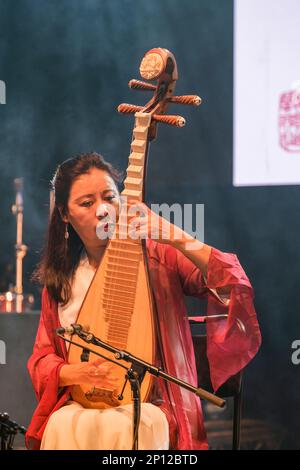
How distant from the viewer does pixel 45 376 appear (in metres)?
2.31

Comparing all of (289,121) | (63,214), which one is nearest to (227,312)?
(63,214)

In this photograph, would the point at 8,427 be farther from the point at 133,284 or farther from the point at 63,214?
the point at 63,214

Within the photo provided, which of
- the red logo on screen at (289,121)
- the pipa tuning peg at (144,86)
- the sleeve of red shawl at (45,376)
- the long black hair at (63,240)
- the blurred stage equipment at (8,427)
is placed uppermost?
the red logo on screen at (289,121)

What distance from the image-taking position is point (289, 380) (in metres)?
4.20

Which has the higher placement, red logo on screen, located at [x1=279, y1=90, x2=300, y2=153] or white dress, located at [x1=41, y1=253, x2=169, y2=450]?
red logo on screen, located at [x1=279, y1=90, x2=300, y2=153]

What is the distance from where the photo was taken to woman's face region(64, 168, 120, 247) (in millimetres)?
2381

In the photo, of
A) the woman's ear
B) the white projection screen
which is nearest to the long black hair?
the woman's ear

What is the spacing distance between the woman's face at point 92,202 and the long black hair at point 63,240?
0.07 ft

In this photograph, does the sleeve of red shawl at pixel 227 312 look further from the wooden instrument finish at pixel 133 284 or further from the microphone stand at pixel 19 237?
the microphone stand at pixel 19 237

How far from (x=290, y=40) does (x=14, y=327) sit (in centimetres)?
163

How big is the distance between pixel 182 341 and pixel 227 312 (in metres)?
0.14

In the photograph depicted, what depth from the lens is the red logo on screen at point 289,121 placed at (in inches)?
142

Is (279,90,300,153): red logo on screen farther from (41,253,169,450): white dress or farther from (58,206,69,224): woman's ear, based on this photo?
(41,253,169,450): white dress

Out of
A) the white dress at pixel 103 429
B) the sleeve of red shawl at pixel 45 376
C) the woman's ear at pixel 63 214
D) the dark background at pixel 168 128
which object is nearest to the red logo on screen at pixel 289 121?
the dark background at pixel 168 128
